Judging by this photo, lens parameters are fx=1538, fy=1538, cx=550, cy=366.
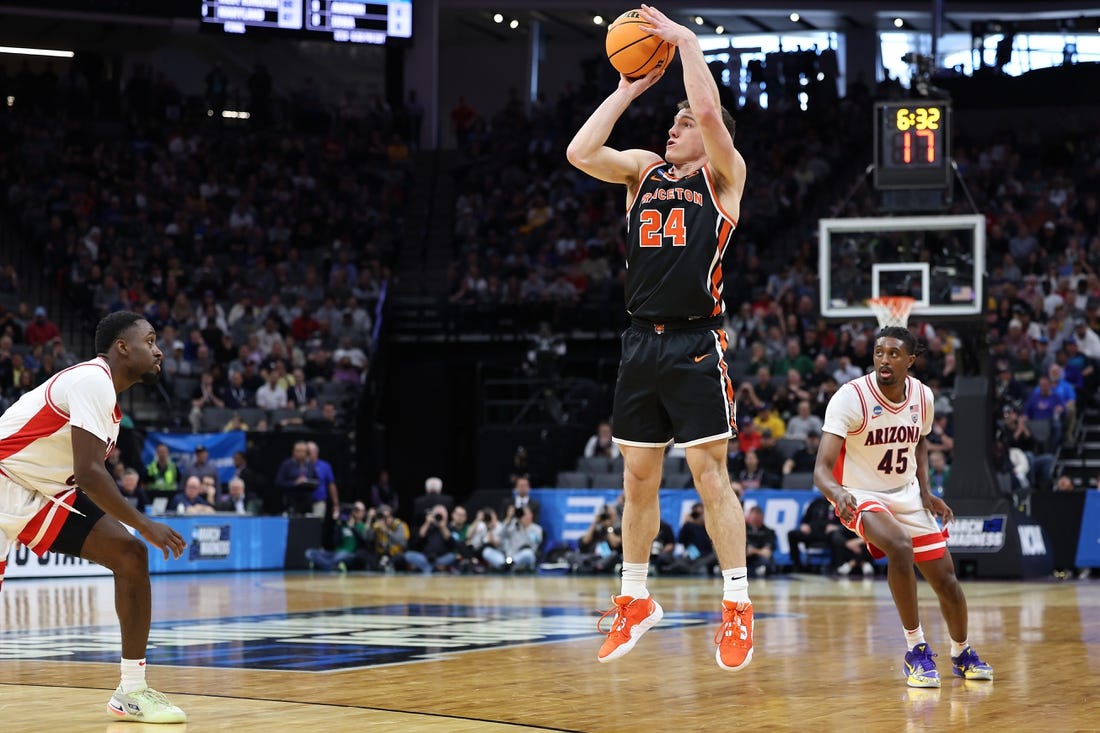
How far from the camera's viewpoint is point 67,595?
51.4 feet

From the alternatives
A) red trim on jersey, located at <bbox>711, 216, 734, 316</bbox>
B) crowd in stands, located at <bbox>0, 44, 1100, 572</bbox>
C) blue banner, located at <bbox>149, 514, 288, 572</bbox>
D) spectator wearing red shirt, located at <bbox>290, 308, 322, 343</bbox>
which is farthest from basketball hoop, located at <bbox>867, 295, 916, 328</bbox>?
spectator wearing red shirt, located at <bbox>290, 308, 322, 343</bbox>

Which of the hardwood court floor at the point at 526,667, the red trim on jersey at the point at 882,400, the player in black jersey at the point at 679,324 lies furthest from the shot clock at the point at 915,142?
the player in black jersey at the point at 679,324

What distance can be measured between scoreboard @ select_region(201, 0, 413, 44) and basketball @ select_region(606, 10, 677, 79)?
19.5 meters

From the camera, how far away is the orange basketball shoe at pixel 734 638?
7016 mm

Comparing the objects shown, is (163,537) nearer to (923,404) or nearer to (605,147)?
(605,147)

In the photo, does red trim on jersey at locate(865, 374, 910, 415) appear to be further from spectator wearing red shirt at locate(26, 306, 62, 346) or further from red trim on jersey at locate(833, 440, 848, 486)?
spectator wearing red shirt at locate(26, 306, 62, 346)

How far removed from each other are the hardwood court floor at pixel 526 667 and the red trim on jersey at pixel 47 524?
0.76 metres

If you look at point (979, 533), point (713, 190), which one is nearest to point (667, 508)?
point (979, 533)

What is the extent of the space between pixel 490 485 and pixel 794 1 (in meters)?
13.3

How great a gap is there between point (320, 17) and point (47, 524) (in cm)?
2056

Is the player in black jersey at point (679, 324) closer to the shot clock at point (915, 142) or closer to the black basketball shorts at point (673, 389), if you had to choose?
the black basketball shorts at point (673, 389)

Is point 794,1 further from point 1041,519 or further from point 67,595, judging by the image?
point 67,595

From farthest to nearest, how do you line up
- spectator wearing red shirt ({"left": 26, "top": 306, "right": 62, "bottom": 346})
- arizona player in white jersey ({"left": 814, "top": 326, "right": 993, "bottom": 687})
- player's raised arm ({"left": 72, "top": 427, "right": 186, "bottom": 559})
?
spectator wearing red shirt ({"left": 26, "top": 306, "right": 62, "bottom": 346}) < arizona player in white jersey ({"left": 814, "top": 326, "right": 993, "bottom": 687}) < player's raised arm ({"left": 72, "top": 427, "right": 186, "bottom": 559})

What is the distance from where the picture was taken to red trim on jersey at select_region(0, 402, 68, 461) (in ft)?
21.9
